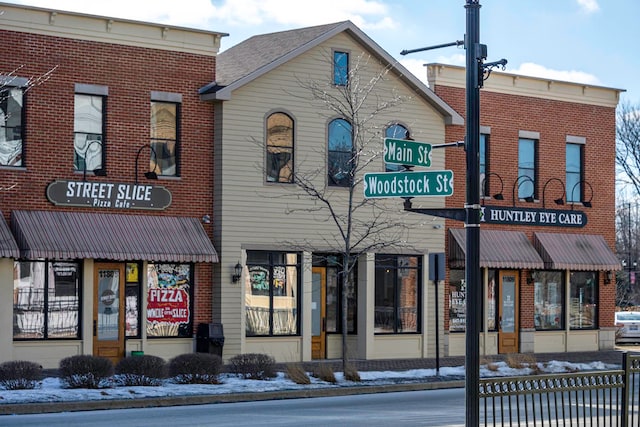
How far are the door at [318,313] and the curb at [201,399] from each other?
19.2 ft

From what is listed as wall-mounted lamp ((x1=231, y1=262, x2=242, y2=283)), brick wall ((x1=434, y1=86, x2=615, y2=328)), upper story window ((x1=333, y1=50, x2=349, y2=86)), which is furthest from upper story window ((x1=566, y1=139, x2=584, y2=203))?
wall-mounted lamp ((x1=231, y1=262, x2=242, y2=283))

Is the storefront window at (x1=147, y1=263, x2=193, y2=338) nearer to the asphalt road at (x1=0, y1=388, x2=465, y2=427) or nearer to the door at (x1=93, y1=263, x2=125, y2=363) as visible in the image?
the door at (x1=93, y1=263, x2=125, y2=363)

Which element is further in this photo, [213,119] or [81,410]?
[213,119]

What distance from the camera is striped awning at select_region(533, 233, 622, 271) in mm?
34094

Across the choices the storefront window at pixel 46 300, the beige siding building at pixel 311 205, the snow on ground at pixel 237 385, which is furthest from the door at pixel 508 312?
the storefront window at pixel 46 300

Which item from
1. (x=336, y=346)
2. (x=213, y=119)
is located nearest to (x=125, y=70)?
(x=213, y=119)

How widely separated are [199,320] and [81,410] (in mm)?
8784

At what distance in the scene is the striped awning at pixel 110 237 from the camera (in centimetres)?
2528

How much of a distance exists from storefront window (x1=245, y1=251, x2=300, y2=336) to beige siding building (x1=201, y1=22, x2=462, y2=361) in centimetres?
3

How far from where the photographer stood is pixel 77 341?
26.3m

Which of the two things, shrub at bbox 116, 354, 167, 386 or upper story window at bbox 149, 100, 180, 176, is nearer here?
shrub at bbox 116, 354, 167, 386

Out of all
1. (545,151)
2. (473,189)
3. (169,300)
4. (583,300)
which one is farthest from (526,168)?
(473,189)

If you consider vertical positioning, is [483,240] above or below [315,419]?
above

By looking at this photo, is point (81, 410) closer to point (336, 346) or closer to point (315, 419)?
point (315, 419)
